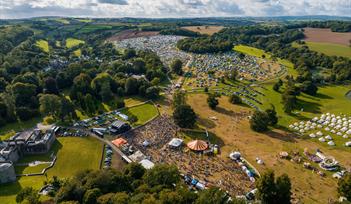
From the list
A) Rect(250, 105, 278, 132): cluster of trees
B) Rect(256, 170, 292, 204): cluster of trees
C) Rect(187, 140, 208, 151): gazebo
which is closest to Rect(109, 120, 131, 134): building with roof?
Rect(187, 140, 208, 151): gazebo

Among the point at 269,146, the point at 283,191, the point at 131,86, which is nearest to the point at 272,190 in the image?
the point at 283,191

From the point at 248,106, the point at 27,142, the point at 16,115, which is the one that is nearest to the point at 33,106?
the point at 16,115

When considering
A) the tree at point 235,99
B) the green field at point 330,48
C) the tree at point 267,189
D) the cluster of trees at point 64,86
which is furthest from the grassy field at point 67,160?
the green field at point 330,48

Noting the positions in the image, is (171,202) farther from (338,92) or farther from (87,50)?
(87,50)

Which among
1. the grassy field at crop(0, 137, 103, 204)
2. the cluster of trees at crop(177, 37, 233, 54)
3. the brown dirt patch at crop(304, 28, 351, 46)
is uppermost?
the brown dirt patch at crop(304, 28, 351, 46)

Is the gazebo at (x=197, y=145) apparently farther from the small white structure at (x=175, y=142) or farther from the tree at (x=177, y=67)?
the tree at (x=177, y=67)

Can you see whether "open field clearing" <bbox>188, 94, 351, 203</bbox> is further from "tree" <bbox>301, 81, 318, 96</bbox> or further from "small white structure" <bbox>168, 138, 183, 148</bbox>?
"tree" <bbox>301, 81, 318, 96</bbox>
